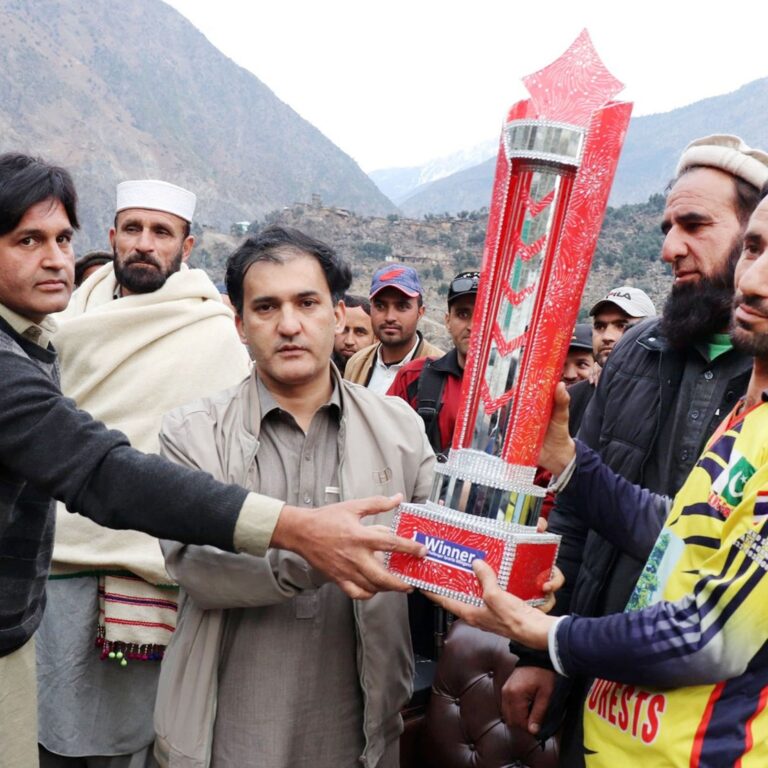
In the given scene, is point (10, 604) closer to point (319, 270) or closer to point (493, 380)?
point (319, 270)

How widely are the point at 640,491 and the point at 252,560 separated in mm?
813

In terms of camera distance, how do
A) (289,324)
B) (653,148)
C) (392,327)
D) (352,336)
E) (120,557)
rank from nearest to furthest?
(289,324) → (120,557) → (392,327) → (352,336) → (653,148)

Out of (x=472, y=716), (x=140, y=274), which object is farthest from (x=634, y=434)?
(x=140, y=274)

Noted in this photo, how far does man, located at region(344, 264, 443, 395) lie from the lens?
4.31 m

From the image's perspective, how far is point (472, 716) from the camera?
92.1 inches

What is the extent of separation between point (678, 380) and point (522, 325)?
19.4 inches

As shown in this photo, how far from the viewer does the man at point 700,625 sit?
1.18 metres

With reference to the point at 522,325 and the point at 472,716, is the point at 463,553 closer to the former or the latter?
the point at 522,325

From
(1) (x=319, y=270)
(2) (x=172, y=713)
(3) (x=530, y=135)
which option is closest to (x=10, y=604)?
(2) (x=172, y=713)

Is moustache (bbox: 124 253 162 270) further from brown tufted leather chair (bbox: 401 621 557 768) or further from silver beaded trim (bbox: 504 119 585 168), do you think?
silver beaded trim (bbox: 504 119 585 168)

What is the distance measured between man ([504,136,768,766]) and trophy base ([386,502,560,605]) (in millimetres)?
343

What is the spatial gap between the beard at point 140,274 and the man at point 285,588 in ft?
3.80

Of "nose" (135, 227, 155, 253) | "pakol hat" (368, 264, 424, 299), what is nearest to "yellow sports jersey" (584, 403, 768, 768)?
"nose" (135, 227, 155, 253)

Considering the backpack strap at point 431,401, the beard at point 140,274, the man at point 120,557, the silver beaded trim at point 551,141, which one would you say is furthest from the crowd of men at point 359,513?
the backpack strap at point 431,401
